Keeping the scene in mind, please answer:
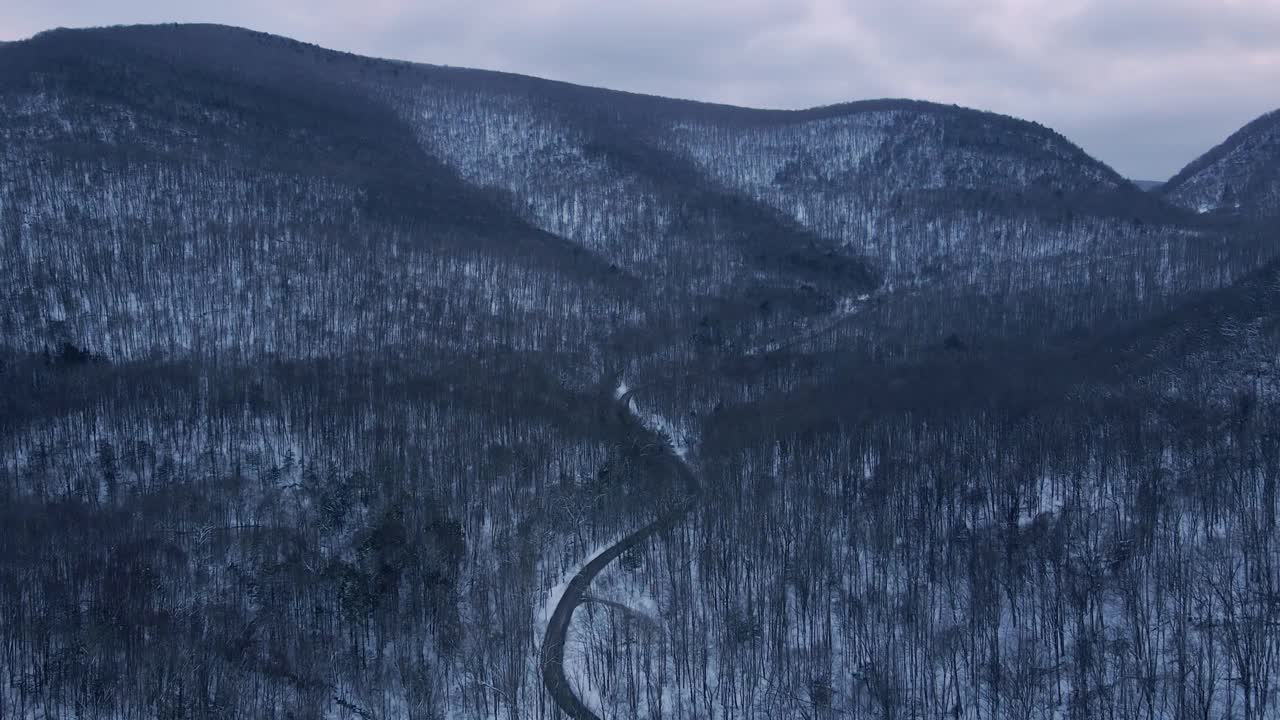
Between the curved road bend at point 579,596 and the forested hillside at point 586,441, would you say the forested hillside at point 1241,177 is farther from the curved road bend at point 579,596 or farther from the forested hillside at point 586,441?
the curved road bend at point 579,596

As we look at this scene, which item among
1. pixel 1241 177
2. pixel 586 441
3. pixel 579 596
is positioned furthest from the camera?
pixel 1241 177

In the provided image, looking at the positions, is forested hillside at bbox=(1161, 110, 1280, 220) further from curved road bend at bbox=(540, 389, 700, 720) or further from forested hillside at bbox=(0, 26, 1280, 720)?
curved road bend at bbox=(540, 389, 700, 720)

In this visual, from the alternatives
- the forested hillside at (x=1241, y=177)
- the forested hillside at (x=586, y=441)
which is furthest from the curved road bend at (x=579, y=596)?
the forested hillside at (x=1241, y=177)

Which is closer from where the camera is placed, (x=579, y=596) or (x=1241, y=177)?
(x=579, y=596)

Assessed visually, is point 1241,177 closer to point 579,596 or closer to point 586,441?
point 586,441

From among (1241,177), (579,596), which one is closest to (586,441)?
(579,596)

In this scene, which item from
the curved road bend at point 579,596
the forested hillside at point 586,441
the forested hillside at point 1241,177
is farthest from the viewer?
the forested hillside at point 1241,177

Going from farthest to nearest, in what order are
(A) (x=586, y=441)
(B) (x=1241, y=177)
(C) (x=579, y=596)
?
(B) (x=1241, y=177) < (A) (x=586, y=441) < (C) (x=579, y=596)
